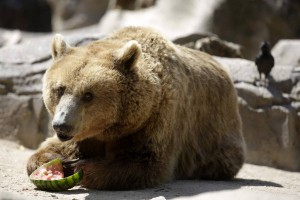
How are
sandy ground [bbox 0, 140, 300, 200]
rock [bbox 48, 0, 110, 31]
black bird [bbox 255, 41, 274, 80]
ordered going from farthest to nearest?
1. rock [bbox 48, 0, 110, 31]
2. black bird [bbox 255, 41, 274, 80]
3. sandy ground [bbox 0, 140, 300, 200]

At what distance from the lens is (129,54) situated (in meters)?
5.49

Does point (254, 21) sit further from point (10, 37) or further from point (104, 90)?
point (104, 90)

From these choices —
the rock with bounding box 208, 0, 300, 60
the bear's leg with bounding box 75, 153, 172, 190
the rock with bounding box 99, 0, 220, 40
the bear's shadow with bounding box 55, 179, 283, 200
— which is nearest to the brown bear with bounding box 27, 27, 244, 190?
the bear's leg with bounding box 75, 153, 172, 190

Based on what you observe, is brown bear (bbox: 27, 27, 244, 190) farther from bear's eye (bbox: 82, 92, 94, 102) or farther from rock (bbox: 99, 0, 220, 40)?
rock (bbox: 99, 0, 220, 40)

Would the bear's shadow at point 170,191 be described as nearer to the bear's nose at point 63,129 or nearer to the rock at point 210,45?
the bear's nose at point 63,129

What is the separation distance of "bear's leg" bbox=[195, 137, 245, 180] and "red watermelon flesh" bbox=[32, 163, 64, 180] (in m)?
1.74

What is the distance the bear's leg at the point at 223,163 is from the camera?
21.6 ft

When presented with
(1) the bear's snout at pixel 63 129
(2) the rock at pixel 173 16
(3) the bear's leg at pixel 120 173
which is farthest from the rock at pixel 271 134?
(2) the rock at pixel 173 16

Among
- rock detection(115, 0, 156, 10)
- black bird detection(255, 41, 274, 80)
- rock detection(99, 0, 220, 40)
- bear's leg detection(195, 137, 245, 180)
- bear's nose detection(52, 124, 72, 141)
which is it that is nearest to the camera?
bear's nose detection(52, 124, 72, 141)

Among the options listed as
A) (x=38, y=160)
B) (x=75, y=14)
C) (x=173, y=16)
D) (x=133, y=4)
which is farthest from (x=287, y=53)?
(x=75, y=14)

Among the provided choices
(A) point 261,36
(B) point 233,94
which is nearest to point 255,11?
(A) point 261,36

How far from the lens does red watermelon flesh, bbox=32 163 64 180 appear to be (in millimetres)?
5324

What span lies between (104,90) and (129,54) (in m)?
0.44

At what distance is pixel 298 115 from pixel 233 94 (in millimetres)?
2049
